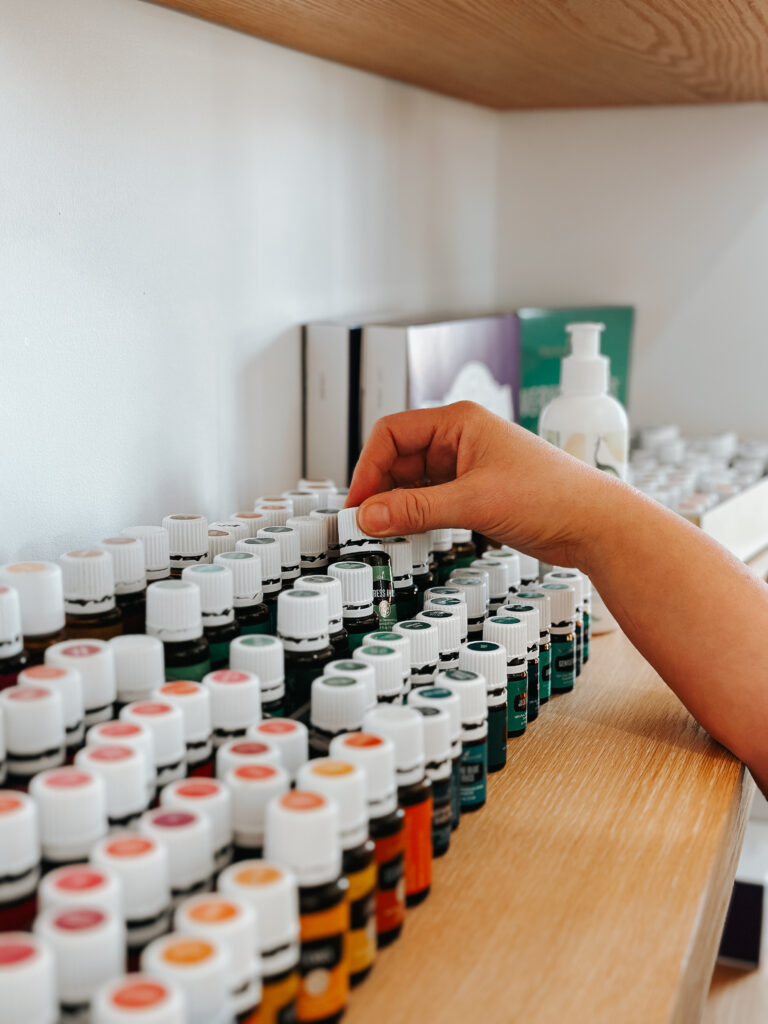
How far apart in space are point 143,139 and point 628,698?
1.91 feet

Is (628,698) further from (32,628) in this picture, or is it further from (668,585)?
(32,628)

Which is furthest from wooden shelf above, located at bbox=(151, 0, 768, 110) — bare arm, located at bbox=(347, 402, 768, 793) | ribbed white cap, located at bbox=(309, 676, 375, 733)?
ribbed white cap, located at bbox=(309, 676, 375, 733)

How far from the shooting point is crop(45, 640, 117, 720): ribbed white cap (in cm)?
55

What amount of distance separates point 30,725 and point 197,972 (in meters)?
0.16

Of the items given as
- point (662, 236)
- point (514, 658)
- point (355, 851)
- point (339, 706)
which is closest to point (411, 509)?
point (514, 658)

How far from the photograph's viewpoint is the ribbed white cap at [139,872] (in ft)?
1.39

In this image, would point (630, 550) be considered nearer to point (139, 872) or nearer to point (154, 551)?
point (154, 551)

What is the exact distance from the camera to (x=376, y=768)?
1.66 feet

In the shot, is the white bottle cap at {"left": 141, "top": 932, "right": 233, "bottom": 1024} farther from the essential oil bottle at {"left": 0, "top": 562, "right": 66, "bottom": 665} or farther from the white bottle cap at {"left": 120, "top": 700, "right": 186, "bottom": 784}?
the essential oil bottle at {"left": 0, "top": 562, "right": 66, "bottom": 665}

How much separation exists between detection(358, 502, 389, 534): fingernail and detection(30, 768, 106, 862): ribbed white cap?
0.35 m

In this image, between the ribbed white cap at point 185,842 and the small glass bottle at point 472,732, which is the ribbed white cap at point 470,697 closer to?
the small glass bottle at point 472,732

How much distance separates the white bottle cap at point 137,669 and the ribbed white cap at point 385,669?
116 mm

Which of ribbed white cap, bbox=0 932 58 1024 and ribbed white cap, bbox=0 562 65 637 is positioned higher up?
ribbed white cap, bbox=0 562 65 637

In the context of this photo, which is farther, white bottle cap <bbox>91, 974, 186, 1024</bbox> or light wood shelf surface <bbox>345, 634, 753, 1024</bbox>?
light wood shelf surface <bbox>345, 634, 753, 1024</bbox>
